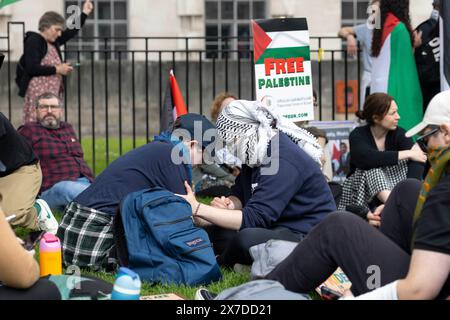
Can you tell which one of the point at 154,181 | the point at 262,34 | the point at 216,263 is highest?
the point at 262,34

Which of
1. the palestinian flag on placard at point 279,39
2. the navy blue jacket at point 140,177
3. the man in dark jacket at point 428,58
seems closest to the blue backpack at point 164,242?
the navy blue jacket at point 140,177

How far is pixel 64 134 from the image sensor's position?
9.13 metres

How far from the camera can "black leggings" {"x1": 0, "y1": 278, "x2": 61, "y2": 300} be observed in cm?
442

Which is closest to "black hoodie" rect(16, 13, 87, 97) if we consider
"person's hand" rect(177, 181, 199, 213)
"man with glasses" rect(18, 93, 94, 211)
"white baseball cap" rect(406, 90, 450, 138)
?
"man with glasses" rect(18, 93, 94, 211)

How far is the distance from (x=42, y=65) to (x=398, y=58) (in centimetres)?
333

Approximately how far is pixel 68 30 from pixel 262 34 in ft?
8.95

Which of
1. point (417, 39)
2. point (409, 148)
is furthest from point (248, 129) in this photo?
point (417, 39)

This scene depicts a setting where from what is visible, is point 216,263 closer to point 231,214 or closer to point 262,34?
A: point 231,214

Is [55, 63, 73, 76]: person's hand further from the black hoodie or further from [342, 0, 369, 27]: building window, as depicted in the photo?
[342, 0, 369, 27]: building window

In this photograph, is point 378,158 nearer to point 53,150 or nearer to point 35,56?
point 53,150
